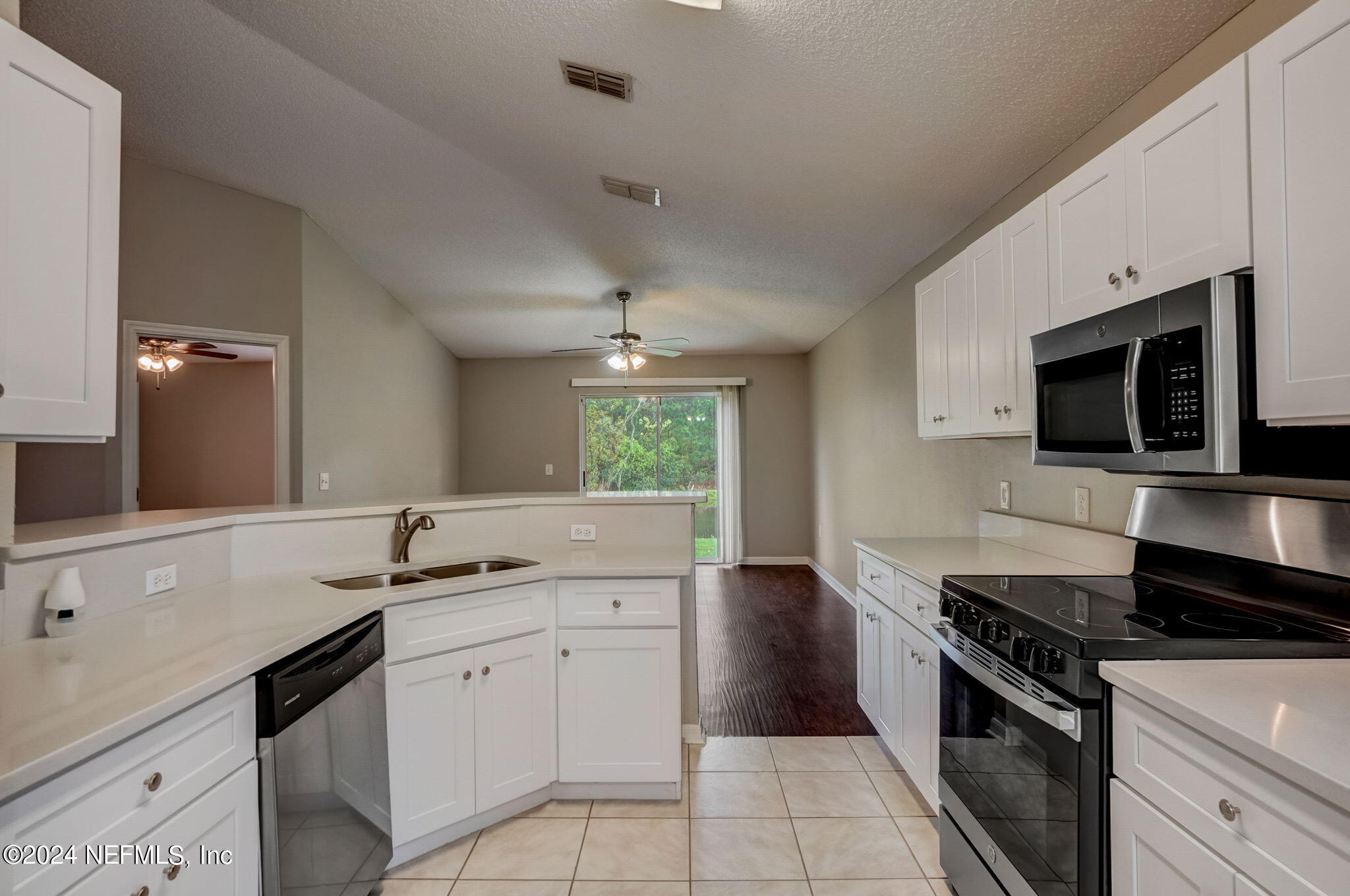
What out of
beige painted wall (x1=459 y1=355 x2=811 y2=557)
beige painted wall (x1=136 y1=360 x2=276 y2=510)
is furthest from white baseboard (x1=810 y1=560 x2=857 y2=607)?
beige painted wall (x1=136 y1=360 x2=276 y2=510)

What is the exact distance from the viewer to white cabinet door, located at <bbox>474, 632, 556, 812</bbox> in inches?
81.9

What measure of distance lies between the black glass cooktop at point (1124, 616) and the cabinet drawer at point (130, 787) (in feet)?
5.61

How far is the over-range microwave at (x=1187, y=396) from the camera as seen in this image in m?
1.25

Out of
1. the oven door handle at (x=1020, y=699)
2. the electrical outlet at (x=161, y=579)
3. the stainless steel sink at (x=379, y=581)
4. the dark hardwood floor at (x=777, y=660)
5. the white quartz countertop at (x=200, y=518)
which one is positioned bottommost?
the dark hardwood floor at (x=777, y=660)

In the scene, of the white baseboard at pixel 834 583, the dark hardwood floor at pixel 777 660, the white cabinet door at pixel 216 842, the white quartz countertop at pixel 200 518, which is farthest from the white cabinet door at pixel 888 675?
the white baseboard at pixel 834 583

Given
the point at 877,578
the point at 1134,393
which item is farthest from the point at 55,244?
the point at 877,578

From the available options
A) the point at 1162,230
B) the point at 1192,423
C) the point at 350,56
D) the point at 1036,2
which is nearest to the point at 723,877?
the point at 1192,423

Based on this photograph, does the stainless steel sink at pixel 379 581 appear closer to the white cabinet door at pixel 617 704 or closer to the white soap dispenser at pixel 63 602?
the white cabinet door at pixel 617 704

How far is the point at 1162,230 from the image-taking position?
1460 millimetres

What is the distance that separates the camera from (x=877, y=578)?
261 centimetres

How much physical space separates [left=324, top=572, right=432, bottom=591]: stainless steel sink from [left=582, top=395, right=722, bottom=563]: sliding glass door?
4.94 metres

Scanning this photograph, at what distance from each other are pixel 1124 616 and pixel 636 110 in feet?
7.41

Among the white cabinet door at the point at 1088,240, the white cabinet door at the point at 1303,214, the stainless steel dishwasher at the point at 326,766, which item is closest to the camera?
the white cabinet door at the point at 1303,214

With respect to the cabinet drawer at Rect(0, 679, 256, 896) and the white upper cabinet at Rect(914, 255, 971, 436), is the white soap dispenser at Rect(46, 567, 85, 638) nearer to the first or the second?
the cabinet drawer at Rect(0, 679, 256, 896)
